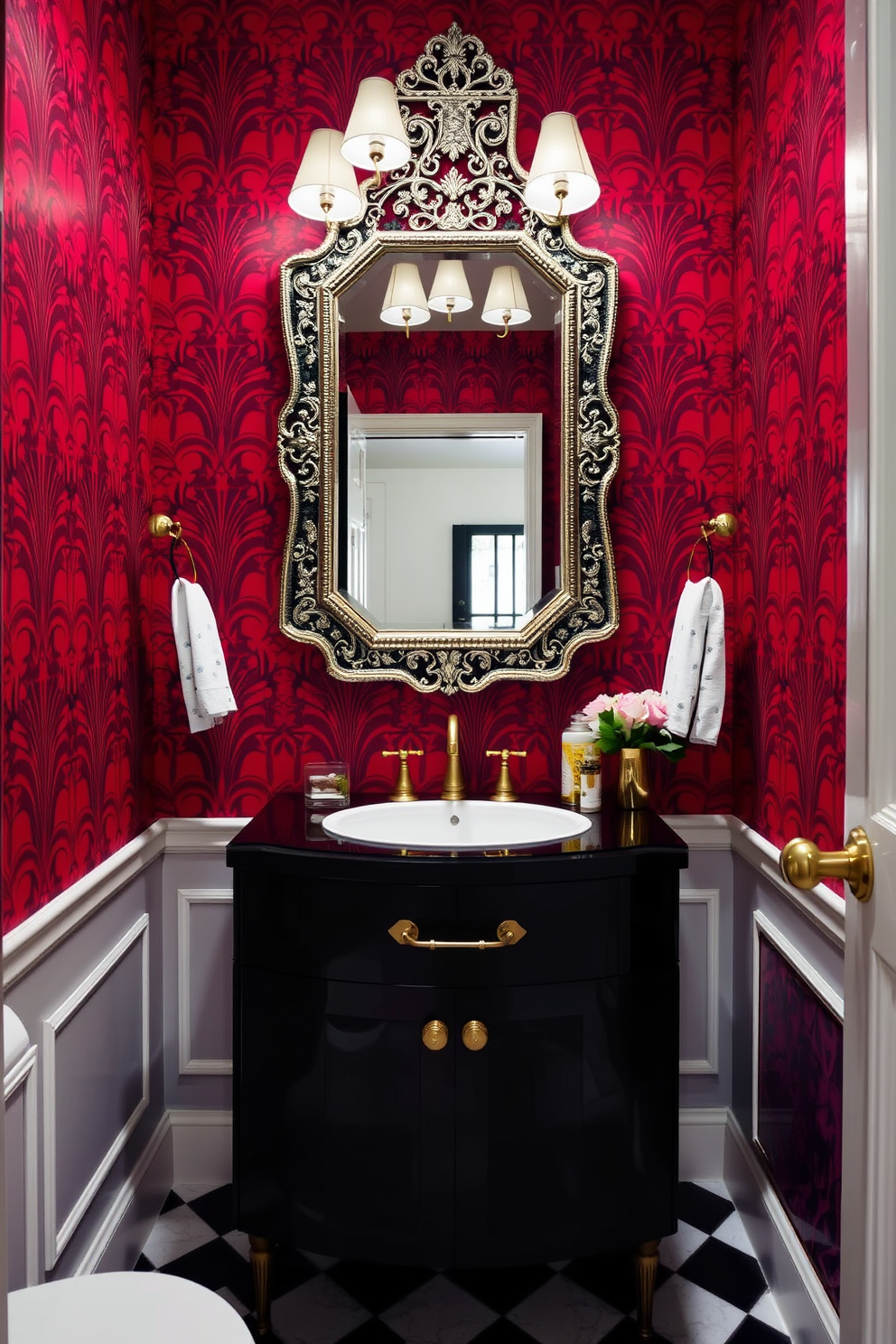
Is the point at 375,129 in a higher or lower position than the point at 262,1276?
higher

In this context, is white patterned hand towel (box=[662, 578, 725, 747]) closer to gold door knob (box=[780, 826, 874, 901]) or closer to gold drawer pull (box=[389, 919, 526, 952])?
gold drawer pull (box=[389, 919, 526, 952])

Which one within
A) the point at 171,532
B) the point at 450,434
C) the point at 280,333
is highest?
the point at 280,333

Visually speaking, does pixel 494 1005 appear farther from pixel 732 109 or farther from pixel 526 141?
pixel 732 109

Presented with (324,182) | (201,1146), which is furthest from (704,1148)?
(324,182)

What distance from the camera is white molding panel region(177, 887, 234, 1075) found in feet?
7.06

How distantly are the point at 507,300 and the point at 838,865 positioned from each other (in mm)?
1579

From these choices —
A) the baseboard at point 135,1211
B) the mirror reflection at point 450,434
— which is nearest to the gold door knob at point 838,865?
the mirror reflection at point 450,434

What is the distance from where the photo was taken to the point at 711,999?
2.15m

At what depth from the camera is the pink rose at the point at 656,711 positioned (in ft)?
6.35

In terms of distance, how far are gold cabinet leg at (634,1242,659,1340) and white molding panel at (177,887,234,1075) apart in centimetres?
96

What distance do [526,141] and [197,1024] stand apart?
6.78 feet

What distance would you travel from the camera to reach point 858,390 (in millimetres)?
836

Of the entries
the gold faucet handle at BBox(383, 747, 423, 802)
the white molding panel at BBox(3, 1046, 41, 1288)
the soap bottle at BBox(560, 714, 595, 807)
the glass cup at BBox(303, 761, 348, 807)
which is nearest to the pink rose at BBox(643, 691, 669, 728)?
the soap bottle at BBox(560, 714, 595, 807)

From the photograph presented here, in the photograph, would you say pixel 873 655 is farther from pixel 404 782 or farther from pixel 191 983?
pixel 191 983
